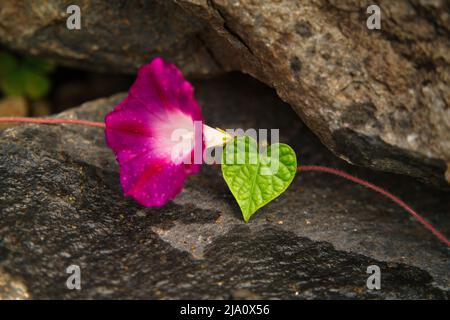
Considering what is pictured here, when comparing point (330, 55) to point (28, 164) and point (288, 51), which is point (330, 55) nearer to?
point (288, 51)

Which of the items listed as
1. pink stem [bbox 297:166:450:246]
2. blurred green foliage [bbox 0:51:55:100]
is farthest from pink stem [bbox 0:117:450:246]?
blurred green foliage [bbox 0:51:55:100]

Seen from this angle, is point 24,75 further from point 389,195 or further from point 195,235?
point 389,195

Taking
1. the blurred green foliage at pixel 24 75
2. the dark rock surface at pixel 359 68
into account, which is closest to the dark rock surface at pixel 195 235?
the dark rock surface at pixel 359 68

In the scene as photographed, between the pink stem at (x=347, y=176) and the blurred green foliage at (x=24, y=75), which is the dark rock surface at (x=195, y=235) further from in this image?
the blurred green foliage at (x=24, y=75)

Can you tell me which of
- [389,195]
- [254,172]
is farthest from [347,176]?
[254,172]
